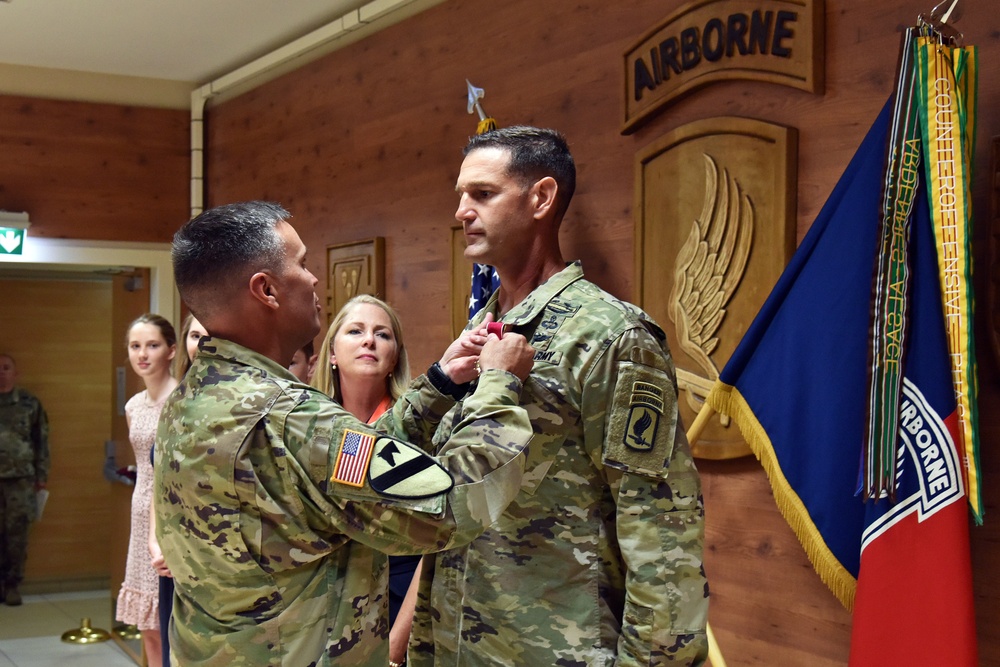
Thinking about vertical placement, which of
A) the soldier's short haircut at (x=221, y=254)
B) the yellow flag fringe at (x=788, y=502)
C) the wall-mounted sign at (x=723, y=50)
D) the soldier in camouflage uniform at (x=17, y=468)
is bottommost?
the soldier in camouflage uniform at (x=17, y=468)

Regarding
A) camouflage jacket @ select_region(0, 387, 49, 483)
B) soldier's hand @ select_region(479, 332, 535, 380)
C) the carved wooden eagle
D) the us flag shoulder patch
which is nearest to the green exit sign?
camouflage jacket @ select_region(0, 387, 49, 483)

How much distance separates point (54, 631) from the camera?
5.94 meters

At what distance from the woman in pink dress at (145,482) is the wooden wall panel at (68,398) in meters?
3.16

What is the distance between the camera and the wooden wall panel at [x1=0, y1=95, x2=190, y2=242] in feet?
19.1

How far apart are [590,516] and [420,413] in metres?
0.35

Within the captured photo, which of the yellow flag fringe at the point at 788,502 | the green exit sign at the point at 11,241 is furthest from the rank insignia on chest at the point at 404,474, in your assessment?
the green exit sign at the point at 11,241

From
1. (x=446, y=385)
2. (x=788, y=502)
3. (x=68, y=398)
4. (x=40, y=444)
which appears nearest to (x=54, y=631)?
(x=40, y=444)

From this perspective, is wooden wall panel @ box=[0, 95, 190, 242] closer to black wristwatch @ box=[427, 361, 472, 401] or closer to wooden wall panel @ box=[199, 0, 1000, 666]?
wooden wall panel @ box=[199, 0, 1000, 666]

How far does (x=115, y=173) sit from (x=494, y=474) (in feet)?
17.0

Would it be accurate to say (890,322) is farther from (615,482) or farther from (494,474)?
(494,474)

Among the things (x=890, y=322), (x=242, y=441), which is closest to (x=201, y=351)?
(x=242, y=441)

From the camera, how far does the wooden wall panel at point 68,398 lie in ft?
22.6

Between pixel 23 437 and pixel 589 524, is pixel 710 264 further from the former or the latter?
pixel 23 437

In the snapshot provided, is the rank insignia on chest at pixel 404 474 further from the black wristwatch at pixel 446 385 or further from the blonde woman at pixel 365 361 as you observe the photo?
the blonde woman at pixel 365 361
